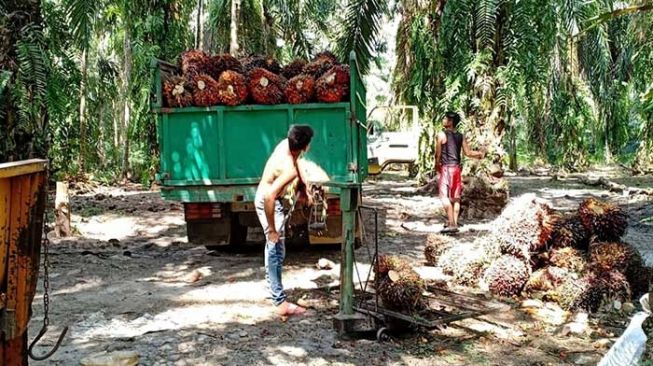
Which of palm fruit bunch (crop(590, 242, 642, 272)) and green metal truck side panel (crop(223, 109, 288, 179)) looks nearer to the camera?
palm fruit bunch (crop(590, 242, 642, 272))

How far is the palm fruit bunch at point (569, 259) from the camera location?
6.17 meters

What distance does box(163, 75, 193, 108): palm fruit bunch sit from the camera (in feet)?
24.8

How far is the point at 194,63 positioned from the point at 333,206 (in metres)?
2.42

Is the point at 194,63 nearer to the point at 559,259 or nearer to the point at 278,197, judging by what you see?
the point at 278,197

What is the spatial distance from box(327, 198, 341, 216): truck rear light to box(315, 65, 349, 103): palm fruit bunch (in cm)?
112

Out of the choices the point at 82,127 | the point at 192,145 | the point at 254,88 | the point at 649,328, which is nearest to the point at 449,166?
the point at 254,88

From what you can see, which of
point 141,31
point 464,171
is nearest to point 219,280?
point 464,171

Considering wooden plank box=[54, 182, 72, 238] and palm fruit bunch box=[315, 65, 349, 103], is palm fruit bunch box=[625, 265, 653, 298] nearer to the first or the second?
palm fruit bunch box=[315, 65, 349, 103]

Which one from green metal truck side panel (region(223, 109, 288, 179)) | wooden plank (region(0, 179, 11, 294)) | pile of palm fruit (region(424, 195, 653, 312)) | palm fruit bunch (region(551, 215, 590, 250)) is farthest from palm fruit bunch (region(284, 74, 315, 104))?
wooden plank (region(0, 179, 11, 294))

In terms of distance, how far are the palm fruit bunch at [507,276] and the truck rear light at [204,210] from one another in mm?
3142

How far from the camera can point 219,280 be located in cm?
697

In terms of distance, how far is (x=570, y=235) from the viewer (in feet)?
21.3

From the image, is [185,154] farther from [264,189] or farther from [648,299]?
[648,299]

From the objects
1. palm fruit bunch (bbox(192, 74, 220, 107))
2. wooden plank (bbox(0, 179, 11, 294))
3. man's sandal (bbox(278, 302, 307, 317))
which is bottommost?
man's sandal (bbox(278, 302, 307, 317))
